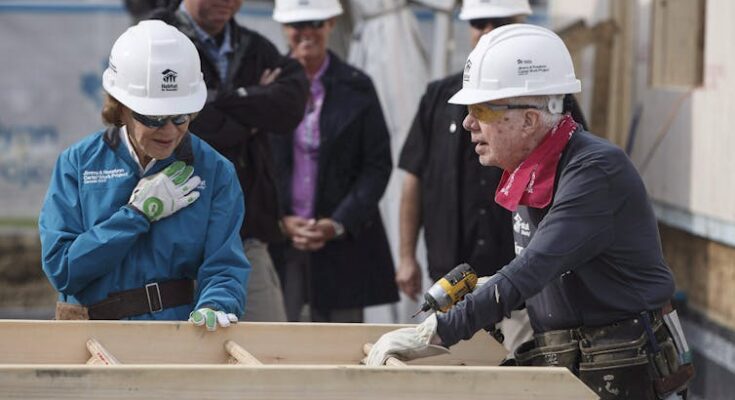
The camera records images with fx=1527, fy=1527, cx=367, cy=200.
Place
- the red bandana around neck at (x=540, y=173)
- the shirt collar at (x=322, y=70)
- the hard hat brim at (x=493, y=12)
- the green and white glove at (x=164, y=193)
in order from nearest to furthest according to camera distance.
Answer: the red bandana around neck at (x=540, y=173)
the green and white glove at (x=164, y=193)
the hard hat brim at (x=493, y=12)
the shirt collar at (x=322, y=70)

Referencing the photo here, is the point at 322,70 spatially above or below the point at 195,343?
above

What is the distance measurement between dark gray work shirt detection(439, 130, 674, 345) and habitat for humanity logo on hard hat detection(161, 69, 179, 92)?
1329 millimetres

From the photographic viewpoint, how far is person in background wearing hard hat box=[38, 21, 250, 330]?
207 inches

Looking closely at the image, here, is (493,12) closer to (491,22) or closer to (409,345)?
(491,22)

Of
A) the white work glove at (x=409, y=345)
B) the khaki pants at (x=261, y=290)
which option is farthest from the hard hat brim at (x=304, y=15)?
the white work glove at (x=409, y=345)

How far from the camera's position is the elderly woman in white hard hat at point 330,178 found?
316 inches

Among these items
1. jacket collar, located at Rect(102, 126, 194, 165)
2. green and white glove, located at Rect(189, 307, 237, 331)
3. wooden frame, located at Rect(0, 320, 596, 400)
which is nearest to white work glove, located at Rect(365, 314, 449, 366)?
wooden frame, located at Rect(0, 320, 596, 400)

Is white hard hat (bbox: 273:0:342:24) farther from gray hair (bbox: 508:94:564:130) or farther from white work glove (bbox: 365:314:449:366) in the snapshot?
white work glove (bbox: 365:314:449:366)

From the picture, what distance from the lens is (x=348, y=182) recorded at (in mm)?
8141

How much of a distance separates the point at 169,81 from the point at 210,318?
0.85 metres

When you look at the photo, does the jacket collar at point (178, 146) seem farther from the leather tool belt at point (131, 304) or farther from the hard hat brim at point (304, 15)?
the hard hat brim at point (304, 15)

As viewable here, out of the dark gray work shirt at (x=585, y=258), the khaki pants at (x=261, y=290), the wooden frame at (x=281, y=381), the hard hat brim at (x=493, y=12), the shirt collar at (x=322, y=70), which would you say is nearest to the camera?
the wooden frame at (x=281, y=381)

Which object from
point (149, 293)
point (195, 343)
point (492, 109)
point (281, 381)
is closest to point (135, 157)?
point (149, 293)

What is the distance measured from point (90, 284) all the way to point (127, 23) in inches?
224
